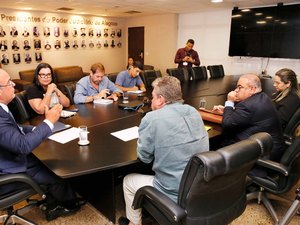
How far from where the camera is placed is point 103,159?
62.2 inches

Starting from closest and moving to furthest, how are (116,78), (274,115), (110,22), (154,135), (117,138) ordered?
(154,135)
(117,138)
(274,115)
(116,78)
(110,22)

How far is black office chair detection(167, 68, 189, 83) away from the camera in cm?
519

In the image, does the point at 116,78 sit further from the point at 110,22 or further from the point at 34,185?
the point at 110,22

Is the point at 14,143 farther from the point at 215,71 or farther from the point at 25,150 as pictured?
the point at 215,71

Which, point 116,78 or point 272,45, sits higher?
point 272,45

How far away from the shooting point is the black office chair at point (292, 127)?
253 centimetres

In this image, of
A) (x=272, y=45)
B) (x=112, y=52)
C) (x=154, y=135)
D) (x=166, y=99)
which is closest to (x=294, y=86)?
(x=166, y=99)

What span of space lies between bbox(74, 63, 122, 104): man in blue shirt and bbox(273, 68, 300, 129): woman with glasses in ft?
6.33

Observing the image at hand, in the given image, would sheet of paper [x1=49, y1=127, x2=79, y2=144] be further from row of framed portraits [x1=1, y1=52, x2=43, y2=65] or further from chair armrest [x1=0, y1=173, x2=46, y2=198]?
row of framed portraits [x1=1, y1=52, x2=43, y2=65]

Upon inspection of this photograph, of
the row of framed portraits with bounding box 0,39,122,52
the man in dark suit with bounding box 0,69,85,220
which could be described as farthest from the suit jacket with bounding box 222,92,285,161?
the row of framed portraits with bounding box 0,39,122,52

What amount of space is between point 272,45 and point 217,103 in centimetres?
409

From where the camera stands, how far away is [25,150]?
1489 mm

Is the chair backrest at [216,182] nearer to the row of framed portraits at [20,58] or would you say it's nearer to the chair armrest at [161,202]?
the chair armrest at [161,202]

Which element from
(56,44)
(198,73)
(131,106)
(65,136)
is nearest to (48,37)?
(56,44)
